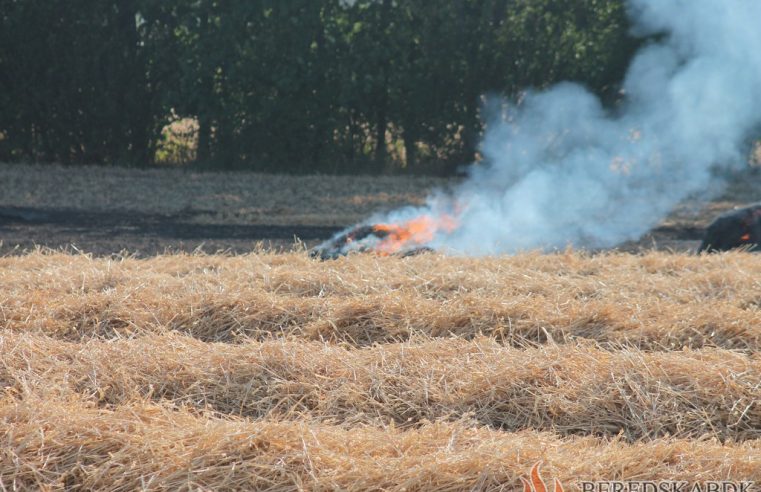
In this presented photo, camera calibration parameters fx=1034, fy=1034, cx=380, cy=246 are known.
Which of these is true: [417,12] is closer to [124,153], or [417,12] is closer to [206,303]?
[124,153]

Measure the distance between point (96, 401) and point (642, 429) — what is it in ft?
7.90

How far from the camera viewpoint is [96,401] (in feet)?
15.1

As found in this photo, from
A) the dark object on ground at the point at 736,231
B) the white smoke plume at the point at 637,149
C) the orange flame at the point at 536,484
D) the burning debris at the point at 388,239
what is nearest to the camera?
the orange flame at the point at 536,484

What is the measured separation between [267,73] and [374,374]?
14.1 meters

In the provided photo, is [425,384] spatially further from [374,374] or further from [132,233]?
[132,233]

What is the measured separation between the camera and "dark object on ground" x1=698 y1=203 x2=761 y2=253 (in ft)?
32.7

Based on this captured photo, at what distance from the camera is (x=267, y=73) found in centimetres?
1838

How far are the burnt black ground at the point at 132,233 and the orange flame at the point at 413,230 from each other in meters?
1.00

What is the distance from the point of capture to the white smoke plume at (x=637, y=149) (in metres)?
11.5

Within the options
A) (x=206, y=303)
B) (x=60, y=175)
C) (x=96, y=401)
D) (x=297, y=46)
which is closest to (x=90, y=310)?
(x=206, y=303)

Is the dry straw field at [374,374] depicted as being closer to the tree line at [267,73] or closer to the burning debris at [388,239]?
the burning debris at [388,239]

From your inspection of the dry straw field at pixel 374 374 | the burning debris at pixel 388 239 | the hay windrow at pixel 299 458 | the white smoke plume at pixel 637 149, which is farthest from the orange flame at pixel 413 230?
the hay windrow at pixel 299 458

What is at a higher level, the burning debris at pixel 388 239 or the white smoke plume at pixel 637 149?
the white smoke plume at pixel 637 149

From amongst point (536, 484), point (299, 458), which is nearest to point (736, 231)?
point (536, 484)
